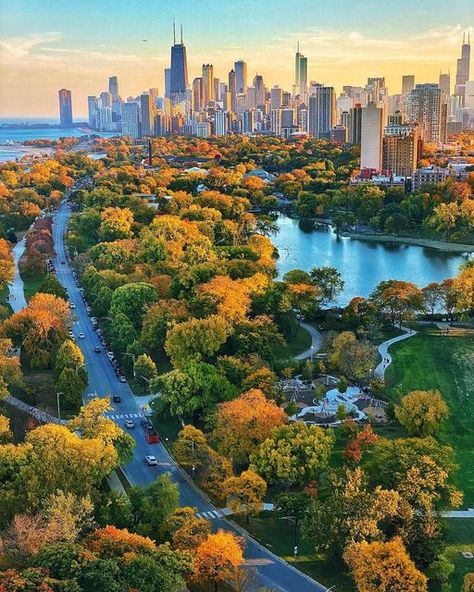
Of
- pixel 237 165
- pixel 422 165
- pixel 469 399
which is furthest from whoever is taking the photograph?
pixel 237 165

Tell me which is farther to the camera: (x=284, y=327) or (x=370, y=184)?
(x=370, y=184)

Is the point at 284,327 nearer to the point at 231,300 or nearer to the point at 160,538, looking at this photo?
the point at 231,300

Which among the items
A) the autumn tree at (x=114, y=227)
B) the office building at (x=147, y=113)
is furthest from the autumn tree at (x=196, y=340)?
the office building at (x=147, y=113)

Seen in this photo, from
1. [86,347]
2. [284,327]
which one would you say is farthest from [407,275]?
[86,347]

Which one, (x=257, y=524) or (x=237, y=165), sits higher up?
(x=237, y=165)

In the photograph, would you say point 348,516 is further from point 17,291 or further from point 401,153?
point 401,153

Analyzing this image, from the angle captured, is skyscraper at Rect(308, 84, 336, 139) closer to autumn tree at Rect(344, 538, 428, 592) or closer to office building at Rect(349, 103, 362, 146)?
office building at Rect(349, 103, 362, 146)

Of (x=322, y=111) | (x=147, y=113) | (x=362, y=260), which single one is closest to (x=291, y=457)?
(x=362, y=260)

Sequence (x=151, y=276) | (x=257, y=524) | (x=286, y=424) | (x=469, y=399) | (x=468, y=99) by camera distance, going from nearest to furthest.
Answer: (x=257, y=524) → (x=286, y=424) → (x=469, y=399) → (x=151, y=276) → (x=468, y=99)
